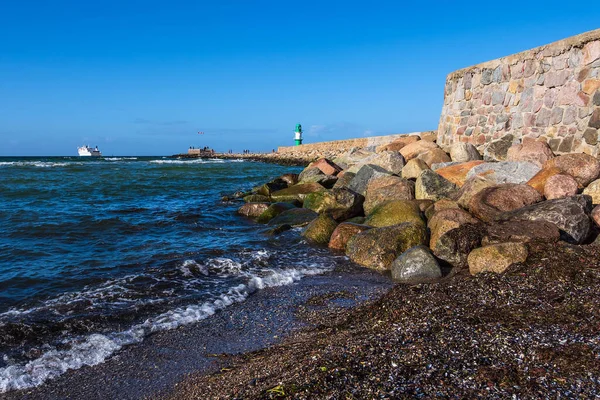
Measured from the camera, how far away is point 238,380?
12.4 ft

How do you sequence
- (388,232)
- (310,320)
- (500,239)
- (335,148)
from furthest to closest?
(335,148)
(388,232)
(500,239)
(310,320)

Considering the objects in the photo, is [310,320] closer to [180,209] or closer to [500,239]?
[500,239]

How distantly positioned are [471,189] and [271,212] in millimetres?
5587

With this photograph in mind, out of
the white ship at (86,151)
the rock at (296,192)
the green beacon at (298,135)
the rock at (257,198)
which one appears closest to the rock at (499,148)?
the rock at (296,192)

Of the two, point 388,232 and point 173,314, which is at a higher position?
point 388,232

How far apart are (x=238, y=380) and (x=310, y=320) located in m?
1.67

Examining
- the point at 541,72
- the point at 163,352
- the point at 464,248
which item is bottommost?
the point at 163,352

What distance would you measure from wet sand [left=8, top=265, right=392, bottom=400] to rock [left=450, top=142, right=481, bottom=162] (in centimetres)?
616

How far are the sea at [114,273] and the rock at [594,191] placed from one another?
4.61 metres

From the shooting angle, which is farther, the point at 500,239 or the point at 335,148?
the point at 335,148

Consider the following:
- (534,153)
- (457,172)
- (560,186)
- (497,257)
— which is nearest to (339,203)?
(457,172)

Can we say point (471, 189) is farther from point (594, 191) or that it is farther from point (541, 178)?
point (594, 191)

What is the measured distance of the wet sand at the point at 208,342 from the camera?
3967 millimetres

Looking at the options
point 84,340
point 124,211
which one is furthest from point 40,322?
point 124,211
